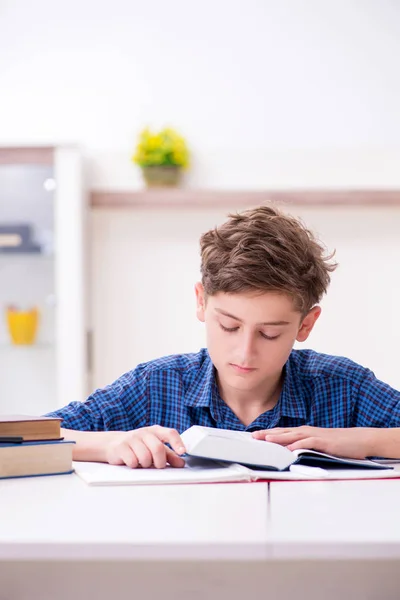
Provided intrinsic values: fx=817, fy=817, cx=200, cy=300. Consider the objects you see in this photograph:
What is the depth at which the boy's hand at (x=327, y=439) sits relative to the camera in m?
1.28

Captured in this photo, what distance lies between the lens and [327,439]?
132 centimetres

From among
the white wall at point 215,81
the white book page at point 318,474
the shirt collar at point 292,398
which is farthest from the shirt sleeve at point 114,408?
the white wall at point 215,81

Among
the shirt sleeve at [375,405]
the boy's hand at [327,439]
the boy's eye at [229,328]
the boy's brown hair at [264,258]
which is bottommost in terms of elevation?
the shirt sleeve at [375,405]

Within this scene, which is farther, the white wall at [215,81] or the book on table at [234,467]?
the white wall at [215,81]

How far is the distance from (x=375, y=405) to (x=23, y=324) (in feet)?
6.41

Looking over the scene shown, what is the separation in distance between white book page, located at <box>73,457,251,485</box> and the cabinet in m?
1.98

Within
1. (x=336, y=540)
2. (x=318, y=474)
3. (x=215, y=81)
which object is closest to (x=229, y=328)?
(x=318, y=474)

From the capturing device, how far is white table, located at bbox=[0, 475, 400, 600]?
0.72 m

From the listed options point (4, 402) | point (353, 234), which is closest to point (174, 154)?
point (353, 234)

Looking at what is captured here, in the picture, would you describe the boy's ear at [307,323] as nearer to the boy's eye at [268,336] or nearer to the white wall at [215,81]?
the boy's eye at [268,336]

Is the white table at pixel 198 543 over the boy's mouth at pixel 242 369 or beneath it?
beneath

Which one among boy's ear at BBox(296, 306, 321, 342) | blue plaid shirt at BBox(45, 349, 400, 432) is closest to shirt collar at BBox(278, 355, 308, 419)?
blue plaid shirt at BBox(45, 349, 400, 432)

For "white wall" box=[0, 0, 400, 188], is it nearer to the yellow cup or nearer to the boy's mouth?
the yellow cup

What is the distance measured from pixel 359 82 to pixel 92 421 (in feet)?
7.42
